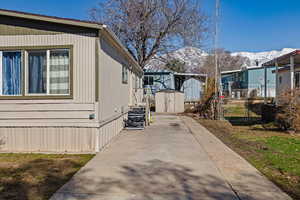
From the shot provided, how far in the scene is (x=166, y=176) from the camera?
4828 mm

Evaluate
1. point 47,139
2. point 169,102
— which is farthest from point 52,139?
point 169,102

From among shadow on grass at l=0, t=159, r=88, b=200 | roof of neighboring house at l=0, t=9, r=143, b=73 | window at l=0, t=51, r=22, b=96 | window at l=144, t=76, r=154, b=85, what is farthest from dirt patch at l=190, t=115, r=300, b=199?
window at l=144, t=76, r=154, b=85

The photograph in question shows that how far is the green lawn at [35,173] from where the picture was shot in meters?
4.07

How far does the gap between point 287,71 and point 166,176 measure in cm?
1887

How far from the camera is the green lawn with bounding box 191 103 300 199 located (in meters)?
4.75

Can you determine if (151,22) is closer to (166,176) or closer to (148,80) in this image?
(148,80)

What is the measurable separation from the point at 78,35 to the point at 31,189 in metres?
4.17

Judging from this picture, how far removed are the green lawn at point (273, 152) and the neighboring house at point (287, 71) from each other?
7.72 ft

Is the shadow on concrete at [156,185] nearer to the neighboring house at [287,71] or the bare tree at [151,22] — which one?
the neighboring house at [287,71]

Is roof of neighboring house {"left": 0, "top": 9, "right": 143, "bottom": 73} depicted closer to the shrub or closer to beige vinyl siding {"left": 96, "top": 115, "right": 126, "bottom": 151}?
beige vinyl siding {"left": 96, "top": 115, "right": 126, "bottom": 151}

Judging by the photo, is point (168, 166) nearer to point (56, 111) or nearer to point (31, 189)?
point (31, 189)

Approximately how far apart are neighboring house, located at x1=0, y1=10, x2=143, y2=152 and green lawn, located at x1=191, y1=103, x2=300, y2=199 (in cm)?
403

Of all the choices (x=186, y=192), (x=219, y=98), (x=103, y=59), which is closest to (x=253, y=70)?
(x=219, y=98)

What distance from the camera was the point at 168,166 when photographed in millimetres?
5473
